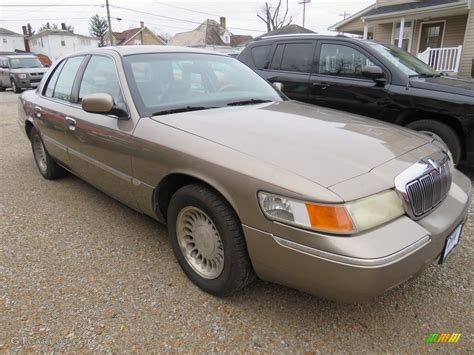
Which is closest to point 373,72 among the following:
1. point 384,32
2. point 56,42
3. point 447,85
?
point 447,85

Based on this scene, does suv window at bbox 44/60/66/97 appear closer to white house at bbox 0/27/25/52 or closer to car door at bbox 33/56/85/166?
car door at bbox 33/56/85/166

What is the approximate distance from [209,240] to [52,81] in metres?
3.16

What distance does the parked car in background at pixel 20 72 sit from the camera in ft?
55.3

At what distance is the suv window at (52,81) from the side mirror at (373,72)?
11.9ft

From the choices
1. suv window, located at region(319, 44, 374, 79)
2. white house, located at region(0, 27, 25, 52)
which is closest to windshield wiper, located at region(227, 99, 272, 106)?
suv window, located at region(319, 44, 374, 79)

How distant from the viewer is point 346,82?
5.05 meters

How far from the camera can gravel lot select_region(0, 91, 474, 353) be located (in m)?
2.08

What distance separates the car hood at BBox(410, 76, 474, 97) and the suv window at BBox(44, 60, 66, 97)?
414cm

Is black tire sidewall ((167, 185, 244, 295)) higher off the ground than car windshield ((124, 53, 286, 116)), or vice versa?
car windshield ((124, 53, 286, 116))

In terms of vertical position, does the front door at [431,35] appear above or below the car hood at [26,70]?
above

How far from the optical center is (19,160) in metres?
5.77

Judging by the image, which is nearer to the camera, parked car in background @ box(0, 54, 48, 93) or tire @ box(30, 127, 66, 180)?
tire @ box(30, 127, 66, 180)

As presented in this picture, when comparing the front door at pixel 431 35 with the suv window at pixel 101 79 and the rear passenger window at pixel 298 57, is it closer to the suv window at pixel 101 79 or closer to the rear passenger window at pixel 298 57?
the rear passenger window at pixel 298 57

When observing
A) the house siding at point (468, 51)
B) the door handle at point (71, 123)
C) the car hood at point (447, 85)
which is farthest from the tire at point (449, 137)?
the house siding at point (468, 51)
